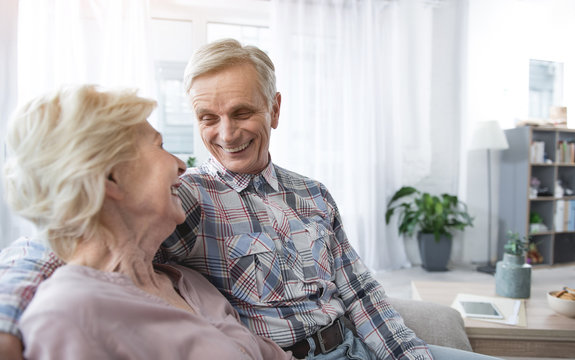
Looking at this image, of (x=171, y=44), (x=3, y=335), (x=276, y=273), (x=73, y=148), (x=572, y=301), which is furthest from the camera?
(x=171, y=44)

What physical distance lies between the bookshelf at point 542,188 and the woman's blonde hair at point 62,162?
4158mm

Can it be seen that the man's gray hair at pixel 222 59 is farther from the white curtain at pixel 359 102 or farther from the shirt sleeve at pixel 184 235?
the white curtain at pixel 359 102

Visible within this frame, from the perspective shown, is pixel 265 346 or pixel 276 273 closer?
pixel 265 346

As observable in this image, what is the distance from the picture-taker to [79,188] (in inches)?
24.5

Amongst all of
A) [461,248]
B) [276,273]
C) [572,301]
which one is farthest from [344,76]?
[276,273]

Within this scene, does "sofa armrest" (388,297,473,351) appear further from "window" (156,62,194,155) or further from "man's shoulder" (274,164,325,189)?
"window" (156,62,194,155)

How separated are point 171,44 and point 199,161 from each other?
1126 mm

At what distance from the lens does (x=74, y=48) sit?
10.3 feet

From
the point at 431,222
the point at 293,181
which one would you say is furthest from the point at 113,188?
the point at 431,222

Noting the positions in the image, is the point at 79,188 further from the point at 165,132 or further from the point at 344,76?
the point at 344,76

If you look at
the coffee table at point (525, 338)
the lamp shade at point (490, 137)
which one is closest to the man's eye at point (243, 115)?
the coffee table at point (525, 338)

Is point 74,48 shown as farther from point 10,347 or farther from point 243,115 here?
point 10,347

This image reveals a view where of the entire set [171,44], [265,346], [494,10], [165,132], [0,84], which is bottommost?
[265,346]

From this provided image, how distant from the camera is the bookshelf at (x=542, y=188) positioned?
386cm
